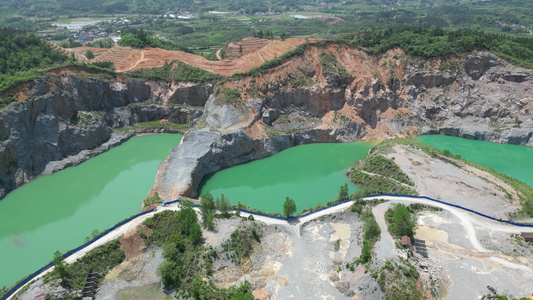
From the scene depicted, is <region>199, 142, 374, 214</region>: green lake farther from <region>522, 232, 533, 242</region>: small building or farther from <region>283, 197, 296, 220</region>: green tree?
<region>522, 232, 533, 242</region>: small building

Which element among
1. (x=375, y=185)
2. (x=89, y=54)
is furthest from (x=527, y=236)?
(x=89, y=54)

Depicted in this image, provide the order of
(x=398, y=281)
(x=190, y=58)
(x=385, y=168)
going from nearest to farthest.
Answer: (x=398, y=281) → (x=385, y=168) → (x=190, y=58)

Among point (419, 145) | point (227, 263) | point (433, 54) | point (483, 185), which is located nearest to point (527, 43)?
point (433, 54)

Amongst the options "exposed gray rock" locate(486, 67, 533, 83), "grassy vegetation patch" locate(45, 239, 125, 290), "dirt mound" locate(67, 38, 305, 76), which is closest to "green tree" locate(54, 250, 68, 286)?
"grassy vegetation patch" locate(45, 239, 125, 290)

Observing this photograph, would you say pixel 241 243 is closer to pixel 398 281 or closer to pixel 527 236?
pixel 398 281

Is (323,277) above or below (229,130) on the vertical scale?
below

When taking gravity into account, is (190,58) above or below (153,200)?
above

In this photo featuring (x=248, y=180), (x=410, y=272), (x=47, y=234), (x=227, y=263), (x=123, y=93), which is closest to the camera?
(x=410, y=272)

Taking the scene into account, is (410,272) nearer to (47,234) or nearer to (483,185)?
(483,185)
